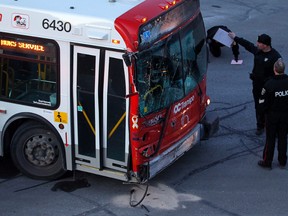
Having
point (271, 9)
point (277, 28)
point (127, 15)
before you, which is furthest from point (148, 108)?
point (271, 9)

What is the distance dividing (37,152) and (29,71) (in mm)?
1231

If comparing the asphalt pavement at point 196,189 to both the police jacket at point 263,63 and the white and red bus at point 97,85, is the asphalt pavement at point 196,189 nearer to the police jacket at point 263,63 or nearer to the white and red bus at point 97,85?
the white and red bus at point 97,85

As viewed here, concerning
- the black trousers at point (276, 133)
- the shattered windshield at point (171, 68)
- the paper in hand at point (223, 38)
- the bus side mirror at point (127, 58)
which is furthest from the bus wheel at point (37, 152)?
the paper in hand at point (223, 38)

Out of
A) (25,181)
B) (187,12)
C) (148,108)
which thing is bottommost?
(25,181)

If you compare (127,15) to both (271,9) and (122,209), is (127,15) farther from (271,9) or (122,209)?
(271,9)

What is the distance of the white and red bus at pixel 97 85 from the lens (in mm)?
8711

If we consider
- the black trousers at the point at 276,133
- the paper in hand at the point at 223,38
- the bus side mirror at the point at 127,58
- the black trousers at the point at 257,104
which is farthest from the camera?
the paper in hand at the point at 223,38

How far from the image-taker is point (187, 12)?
384 inches

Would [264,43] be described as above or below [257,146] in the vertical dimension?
above

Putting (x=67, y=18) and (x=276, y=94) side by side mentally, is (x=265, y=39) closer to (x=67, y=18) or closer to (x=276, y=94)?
(x=276, y=94)

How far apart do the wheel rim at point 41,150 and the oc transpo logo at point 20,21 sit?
1.61 metres

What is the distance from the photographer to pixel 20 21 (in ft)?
30.4

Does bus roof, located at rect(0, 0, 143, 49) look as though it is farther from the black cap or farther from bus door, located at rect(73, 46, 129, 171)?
the black cap

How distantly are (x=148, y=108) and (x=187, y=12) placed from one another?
172 centimetres
